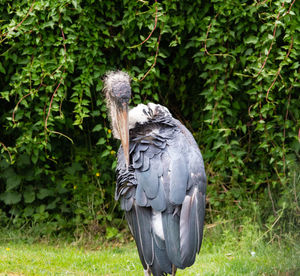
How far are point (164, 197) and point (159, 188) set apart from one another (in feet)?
0.20

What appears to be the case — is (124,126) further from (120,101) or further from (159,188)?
(159,188)

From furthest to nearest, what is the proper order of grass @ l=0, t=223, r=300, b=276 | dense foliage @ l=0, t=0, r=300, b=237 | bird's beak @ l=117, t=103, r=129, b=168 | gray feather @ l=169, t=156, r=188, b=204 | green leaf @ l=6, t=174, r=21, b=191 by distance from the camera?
green leaf @ l=6, t=174, r=21, b=191 → dense foliage @ l=0, t=0, r=300, b=237 → grass @ l=0, t=223, r=300, b=276 → bird's beak @ l=117, t=103, r=129, b=168 → gray feather @ l=169, t=156, r=188, b=204

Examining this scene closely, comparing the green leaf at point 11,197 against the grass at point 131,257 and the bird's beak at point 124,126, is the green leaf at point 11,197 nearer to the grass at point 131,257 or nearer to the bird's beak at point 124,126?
the grass at point 131,257

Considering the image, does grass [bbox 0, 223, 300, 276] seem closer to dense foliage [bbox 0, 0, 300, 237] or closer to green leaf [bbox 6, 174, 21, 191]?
dense foliage [bbox 0, 0, 300, 237]

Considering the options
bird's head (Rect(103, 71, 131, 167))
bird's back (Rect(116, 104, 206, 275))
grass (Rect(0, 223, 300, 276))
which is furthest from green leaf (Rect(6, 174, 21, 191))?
bird's back (Rect(116, 104, 206, 275))

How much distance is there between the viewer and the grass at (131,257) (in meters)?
4.40

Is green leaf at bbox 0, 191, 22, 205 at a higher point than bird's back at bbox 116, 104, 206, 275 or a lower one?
lower

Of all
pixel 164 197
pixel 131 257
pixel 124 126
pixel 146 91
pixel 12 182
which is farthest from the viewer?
pixel 12 182

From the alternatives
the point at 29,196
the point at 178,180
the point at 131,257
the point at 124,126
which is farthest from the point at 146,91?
the point at 178,180

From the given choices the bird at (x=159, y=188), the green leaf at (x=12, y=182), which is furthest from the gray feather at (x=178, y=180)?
the green leaf at (x=12, y=182)

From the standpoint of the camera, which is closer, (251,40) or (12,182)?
(251,40)

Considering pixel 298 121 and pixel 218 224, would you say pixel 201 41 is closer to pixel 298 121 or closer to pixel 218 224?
pixel 298 121

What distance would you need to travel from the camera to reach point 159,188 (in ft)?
10.8

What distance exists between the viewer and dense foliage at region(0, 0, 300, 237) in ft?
16.6
